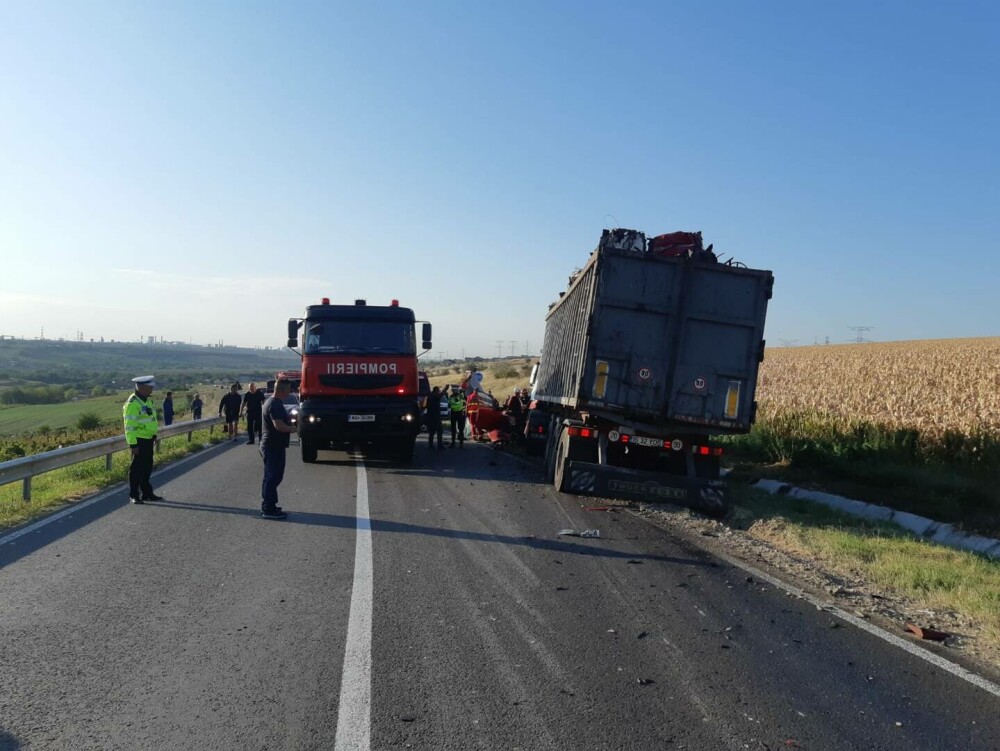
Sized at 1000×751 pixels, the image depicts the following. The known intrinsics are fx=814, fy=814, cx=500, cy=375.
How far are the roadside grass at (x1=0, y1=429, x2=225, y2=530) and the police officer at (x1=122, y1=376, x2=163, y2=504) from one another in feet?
2.96

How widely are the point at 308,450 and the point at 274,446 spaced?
243 inches

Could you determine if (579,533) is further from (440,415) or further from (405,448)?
(440,415)

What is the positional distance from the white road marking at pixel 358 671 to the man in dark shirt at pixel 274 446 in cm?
231

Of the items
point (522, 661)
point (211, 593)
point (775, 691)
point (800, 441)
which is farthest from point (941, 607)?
point (800, 441)

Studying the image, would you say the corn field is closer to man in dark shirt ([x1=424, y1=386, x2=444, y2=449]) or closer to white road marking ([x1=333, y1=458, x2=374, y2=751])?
man in dark shirt ([x1=424, y1=386, x2=444, y2=449])

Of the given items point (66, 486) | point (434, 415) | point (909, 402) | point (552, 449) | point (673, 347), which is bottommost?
point (66, 486)

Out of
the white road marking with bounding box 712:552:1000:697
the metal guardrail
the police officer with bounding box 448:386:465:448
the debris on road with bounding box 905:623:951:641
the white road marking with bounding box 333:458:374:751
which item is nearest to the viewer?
the white road marking with bounding box 333:458:374:751

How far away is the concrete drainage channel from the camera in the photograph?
947cm

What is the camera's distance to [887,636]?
5555 millimetres

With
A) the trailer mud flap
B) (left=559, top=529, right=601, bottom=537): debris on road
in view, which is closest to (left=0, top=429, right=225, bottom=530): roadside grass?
(left=559, top=529, right=601, bottom=537): debris on road

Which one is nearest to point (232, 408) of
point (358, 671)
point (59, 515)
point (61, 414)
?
point (59, 515)

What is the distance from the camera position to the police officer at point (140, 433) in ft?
34.0

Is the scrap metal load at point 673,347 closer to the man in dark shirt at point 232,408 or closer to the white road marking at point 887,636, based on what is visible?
the white road marking at point 887,636

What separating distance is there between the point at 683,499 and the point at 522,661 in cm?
593
